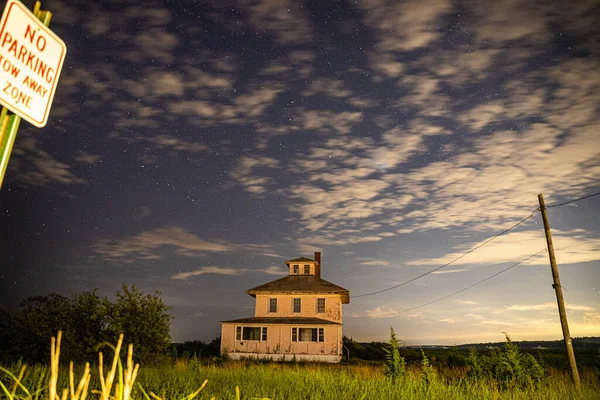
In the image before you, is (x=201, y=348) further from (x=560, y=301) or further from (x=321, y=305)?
(x=560, y=301)

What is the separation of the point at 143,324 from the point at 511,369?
14876 millimetres

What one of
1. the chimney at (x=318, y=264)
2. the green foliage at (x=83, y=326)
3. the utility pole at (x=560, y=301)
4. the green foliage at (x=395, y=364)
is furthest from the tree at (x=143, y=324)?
the chimney at (x=318, y=264)

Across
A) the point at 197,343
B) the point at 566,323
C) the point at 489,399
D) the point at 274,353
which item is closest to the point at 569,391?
the point at 566,323

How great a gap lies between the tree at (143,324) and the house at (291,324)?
17439mm

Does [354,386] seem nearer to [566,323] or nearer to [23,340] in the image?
[566,323]

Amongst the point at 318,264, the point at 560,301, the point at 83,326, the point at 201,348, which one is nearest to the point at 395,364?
the point at 560,301

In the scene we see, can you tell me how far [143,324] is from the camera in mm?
19047

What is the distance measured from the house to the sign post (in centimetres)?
3500

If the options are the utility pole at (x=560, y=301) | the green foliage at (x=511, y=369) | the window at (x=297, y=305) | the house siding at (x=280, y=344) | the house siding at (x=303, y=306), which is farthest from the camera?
the window at (x=297, y=305)

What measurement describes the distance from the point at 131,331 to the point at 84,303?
3.71m

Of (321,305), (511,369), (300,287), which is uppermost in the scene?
(300,287)

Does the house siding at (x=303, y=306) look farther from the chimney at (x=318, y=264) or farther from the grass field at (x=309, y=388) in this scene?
the grass field at (x=309, y=388)

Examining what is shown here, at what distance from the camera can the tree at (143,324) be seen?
18734 millimetres

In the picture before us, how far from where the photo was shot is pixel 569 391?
14883 mm
